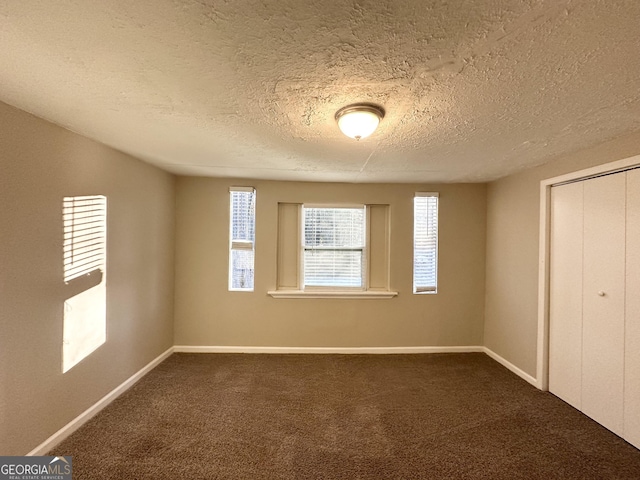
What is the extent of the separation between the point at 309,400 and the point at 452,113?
100 inches

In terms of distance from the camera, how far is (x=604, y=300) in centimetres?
219

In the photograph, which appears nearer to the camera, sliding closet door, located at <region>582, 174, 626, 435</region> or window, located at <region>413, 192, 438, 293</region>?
sliding closet door, located at <region>582, 174, 626, 435</region>

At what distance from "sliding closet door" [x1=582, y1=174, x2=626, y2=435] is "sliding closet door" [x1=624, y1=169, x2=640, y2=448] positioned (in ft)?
0.12

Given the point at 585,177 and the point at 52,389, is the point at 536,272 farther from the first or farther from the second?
the point at 52,389

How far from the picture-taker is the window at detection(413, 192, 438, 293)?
3697mm

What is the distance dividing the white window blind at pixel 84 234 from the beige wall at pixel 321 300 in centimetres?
125

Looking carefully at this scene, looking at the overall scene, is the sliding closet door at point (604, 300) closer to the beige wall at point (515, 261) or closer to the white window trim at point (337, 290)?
the beige wall at point (515, 261)

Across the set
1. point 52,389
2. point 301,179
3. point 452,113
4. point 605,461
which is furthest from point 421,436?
point 301,179

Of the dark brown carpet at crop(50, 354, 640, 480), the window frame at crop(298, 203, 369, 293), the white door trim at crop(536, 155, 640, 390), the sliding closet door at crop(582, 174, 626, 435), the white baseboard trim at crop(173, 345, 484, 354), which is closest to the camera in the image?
the dark brown carpet at crop(50, 354, 640, 480)

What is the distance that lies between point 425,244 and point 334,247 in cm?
123

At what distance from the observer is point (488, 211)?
3.66 m

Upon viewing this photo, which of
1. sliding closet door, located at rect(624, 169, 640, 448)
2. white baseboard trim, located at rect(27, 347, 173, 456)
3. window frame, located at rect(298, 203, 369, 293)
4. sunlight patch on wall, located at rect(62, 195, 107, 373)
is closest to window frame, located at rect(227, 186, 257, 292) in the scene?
window frame, located at rect(298, 203, 369, 293)

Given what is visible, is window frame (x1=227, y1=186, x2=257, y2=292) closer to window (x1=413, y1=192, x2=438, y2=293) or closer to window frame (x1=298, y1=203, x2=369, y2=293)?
window frame (x1=298, y1=203, x2=369, y2=293)

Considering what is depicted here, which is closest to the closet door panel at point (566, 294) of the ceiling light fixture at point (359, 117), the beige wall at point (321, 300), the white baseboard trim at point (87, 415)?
the beige wall at point (321, 300)
